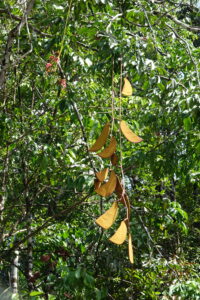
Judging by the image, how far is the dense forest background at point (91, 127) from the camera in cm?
190

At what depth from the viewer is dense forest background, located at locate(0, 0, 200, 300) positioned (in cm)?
190

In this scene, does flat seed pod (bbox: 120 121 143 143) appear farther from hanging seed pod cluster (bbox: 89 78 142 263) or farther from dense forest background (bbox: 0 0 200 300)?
dense forest background (bbox: 0 0 200 300)

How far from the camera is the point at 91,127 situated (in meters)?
2.47

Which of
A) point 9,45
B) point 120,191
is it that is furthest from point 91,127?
point 120,191

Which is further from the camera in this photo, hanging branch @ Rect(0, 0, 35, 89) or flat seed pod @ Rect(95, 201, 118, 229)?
hanging branch @ Rect(0, 0, 35, 89)

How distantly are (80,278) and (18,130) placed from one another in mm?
1550

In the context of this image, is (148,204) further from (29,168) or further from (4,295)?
(4,295)

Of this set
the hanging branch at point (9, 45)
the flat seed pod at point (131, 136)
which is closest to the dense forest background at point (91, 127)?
the hanging branch at point (9, 45)

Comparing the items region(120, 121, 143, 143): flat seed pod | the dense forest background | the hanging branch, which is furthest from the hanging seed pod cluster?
the hanging branch

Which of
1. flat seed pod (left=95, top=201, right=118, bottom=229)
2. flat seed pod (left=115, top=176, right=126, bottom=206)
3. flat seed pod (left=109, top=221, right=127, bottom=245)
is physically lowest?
flat seed pod (left=109, top=221, right=127, bottom=245)

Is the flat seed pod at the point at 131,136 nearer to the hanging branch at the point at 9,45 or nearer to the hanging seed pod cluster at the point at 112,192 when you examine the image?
the hanging seed pod cluster at the point at 112,192

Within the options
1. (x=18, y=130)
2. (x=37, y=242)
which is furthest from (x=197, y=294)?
(x=18, y=130)

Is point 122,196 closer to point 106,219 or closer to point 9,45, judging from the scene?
point 106,219

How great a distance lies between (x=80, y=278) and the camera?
1.94m
